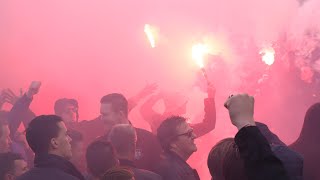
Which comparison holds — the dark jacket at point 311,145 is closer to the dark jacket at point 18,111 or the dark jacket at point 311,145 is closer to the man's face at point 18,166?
the man's face at point 18,166

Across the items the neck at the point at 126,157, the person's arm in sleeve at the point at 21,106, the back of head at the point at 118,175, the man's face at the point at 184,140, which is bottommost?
the back of head at the point at 118,175

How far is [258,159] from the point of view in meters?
2.04

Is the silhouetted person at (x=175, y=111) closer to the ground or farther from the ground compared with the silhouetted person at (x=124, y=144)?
farther from the ground

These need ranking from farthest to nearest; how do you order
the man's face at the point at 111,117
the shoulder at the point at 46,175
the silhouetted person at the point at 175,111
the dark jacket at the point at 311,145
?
1. the silhouetted person at the point at 175,111
2. the man's face at the point at 111,117
3. the shoulder at the point at 46,175
4. the dark jacket at the point at 311,145

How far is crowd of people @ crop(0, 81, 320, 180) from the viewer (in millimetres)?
2100

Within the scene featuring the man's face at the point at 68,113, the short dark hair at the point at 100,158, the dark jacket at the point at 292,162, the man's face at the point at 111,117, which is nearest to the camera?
the dark jacket at the point at 292,162

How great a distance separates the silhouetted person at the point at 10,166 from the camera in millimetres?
4703

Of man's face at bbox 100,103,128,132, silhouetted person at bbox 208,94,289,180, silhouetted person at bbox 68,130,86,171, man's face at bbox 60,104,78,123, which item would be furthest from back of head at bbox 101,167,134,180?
man's face at bbox 60,104,78,123

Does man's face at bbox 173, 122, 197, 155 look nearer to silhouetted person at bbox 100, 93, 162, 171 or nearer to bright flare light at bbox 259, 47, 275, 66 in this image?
silhouetted person at bbox 100, 93, 162, 171

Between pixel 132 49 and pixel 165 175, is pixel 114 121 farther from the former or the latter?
pixel 132 49

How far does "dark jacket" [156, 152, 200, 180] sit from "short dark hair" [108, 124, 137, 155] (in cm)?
36

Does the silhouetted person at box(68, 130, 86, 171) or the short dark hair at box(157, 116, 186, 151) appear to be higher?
the short dark hair at box(157, 116, 186, 151)

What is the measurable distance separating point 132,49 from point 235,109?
9157 mm

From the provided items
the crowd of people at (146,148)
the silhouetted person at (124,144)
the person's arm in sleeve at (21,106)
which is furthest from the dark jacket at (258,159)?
the person's arm in sleeve at (21,106)
